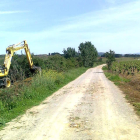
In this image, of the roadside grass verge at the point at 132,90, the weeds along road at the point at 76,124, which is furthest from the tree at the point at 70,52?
the weeds along road at the point at 76,124

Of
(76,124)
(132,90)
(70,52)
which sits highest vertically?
(70,52)

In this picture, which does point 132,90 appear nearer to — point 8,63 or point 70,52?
point 8,63

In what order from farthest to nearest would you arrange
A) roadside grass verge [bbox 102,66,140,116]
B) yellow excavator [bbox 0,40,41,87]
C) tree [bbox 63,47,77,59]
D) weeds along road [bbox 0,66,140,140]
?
tree [bbox 63,47,77,59] < yellow excavator [bbox 0,40,41,87] < roadside grass verge [bbox 102,66,140,116] < weeds along road [bbox 0,66,140,140]

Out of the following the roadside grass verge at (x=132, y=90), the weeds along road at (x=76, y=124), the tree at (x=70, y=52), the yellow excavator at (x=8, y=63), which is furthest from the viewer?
the tree at (x=70, y=52)

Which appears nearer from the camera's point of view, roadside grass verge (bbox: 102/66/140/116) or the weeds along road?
the weeds along road

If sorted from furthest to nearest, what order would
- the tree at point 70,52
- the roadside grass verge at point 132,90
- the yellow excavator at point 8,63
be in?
the tree at point 70,52 < the yellow excavator at point 8,63 < the roadside grass verge at point 132,90

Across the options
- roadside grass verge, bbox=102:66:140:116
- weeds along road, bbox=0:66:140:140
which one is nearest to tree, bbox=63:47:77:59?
roadside grass verge, bbox=102:66:140:116

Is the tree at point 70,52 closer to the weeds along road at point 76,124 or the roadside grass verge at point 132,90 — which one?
the roadside grass verge at point 132,90

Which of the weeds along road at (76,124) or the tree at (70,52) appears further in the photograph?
the tree at (70,52)

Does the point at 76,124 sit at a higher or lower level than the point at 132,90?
higher

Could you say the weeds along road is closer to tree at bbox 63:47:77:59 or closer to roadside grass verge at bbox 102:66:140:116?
roadside grass verge at bbox 102:66:140:116

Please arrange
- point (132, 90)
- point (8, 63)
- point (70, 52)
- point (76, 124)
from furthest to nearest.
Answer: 1. point (70, 52)
2. point (8, 63)
3. point (132, 90)
4. point (76, 124)

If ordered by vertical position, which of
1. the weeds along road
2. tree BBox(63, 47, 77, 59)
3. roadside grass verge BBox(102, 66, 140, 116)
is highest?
tree BBox(63, 47, 77, 59)

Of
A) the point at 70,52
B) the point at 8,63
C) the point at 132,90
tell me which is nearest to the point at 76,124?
the point at 132,90
